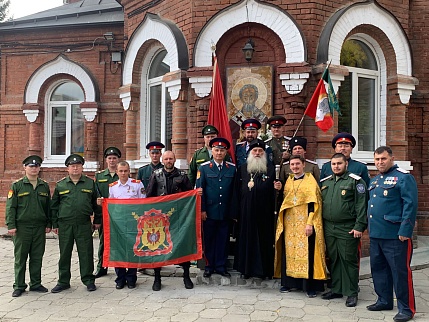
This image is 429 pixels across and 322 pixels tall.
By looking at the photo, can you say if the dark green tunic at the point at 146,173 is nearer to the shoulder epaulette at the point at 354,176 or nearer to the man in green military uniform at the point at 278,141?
the man in green military uniform at the point at 278,141

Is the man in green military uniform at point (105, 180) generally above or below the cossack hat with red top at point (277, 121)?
below

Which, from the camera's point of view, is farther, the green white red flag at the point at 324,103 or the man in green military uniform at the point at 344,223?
the green white red flag at the point at 324,103

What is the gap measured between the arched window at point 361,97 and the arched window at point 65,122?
633cm

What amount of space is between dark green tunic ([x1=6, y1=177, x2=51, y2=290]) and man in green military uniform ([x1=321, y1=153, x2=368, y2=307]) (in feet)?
11.9

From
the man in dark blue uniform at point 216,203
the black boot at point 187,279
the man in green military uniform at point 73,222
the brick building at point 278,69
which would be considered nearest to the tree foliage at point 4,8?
the brick building at point 278,69

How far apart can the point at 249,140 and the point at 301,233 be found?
1.49 meters

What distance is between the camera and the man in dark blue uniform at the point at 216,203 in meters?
5.57

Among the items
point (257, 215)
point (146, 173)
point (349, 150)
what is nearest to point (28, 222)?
point (146, 173)

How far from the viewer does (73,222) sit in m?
5.50

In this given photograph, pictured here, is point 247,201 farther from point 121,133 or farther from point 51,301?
point 121,133

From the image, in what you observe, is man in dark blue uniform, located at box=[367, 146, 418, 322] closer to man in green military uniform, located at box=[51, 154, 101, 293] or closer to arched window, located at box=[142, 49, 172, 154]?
man in green military uniform, located at box=[51, 154, 101, 293]

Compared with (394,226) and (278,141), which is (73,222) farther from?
(394,226)

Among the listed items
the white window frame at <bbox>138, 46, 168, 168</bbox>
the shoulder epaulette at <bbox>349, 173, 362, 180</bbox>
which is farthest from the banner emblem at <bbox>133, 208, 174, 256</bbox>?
the white window frame at <bbox>138, 46, 168, 168</bbox>

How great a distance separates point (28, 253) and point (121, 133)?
16.1 feet
